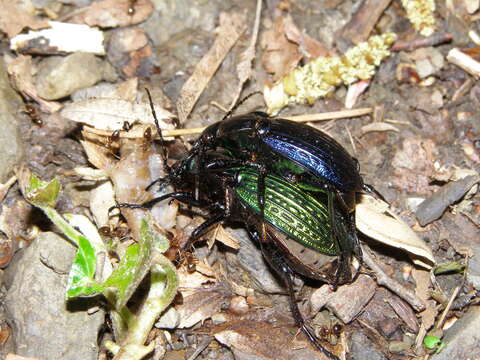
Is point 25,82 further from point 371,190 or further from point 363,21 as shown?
point 363,21

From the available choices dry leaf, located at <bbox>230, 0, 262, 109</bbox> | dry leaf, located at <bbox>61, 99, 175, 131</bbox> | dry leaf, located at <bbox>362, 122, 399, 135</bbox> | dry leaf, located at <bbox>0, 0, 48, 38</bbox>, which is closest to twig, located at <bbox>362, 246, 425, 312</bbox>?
dry leaf, located at <bbox>362, 122, 399, 135</bbox>

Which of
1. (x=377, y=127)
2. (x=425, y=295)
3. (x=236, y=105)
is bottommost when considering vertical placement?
(x=425, y=295)

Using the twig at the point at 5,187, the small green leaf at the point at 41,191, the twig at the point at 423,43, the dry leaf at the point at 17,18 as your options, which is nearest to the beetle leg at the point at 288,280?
the small green leaf at the point at 41,191

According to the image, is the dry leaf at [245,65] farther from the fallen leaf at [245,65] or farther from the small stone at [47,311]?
the small stone at [47,311]

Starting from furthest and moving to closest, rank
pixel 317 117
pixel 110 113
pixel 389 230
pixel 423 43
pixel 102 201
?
pixel 423 43
pixel 317 117
pixel 110 113
pixel 102 201
pixel 389 230

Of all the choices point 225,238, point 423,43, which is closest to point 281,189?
point 225,238

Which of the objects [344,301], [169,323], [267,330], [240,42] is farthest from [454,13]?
[169,323]

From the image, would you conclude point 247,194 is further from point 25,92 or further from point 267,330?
point 25,92
